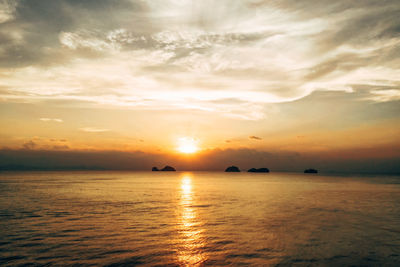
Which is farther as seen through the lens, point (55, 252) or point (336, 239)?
point (336, 239)

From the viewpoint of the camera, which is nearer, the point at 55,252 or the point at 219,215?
the point at 55,252

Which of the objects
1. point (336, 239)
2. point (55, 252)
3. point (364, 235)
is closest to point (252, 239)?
point (336, 239)

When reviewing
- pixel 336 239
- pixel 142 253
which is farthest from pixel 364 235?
pixel 142 253

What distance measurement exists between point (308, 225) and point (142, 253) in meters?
18.2

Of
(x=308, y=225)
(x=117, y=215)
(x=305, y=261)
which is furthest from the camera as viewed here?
(x=117, y=215)

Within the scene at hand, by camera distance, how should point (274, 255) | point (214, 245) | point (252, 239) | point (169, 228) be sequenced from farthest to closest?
point (169, 228), point (252, 239), point (214, 245), point (274, 255)

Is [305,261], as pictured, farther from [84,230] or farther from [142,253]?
[84,230]

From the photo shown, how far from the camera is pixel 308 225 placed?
26.7 meters

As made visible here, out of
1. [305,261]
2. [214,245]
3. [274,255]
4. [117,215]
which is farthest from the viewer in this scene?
[117,215]

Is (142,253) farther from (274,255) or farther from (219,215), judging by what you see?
(219,215)

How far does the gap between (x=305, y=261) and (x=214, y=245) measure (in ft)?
20.7

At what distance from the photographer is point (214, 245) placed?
62.4 ft

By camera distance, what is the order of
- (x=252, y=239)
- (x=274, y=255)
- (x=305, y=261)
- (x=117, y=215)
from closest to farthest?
(x=305, y=261), (x=274, y=255), (x=252, y=239), (x=117, y=215)

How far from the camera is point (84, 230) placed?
23.2m
